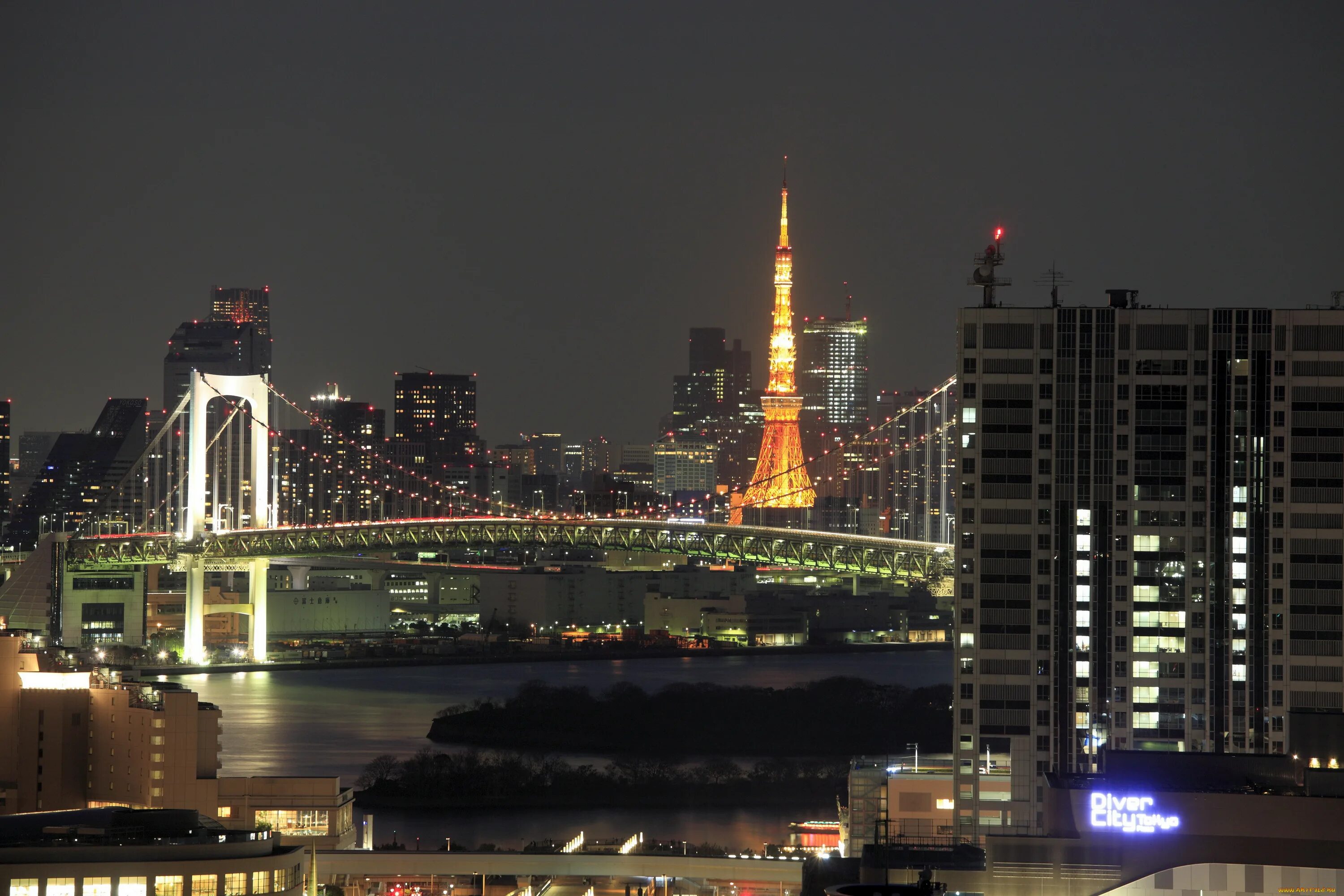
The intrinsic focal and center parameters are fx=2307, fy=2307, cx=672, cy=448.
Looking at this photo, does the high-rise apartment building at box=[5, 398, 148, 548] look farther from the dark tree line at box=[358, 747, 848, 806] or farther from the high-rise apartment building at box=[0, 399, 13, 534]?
the dark tree line at box=[358, 747, 848, 806]

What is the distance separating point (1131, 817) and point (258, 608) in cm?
2841

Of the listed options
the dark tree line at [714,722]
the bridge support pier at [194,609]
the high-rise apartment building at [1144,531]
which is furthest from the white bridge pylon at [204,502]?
the high-rise apartment building at [1144,531]

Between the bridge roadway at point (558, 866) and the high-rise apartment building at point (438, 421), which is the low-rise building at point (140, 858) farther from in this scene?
the high-rise apartment building at point (438, 421)

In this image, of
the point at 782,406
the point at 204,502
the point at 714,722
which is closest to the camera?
the point at 714,722

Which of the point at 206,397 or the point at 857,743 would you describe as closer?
the point at 857,743

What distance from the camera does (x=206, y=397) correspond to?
119ft

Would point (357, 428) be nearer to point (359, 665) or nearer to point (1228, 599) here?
point (359, 665)

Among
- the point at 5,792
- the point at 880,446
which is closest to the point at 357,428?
the point at 880,446

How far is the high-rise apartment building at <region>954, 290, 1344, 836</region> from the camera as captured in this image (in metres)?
16.0

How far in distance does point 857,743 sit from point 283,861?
680 inches

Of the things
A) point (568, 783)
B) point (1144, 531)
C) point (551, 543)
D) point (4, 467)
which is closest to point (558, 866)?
point (1144, 531)

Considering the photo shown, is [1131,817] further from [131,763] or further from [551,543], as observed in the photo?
[551,543]

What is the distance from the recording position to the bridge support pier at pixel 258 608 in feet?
119

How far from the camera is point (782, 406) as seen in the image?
45.4 metres
